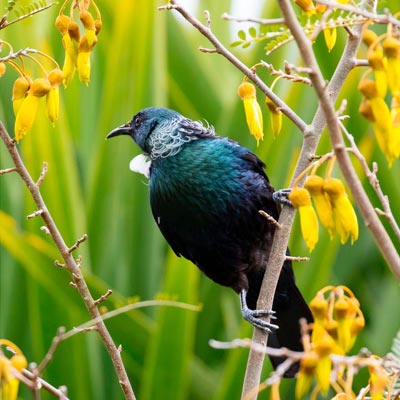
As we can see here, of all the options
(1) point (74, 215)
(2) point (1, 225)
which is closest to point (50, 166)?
(1) point (74, 215)

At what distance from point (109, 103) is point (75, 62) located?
187cm

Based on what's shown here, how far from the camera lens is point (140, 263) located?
11.6 feet

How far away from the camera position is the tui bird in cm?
248

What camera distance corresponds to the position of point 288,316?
2.77 m

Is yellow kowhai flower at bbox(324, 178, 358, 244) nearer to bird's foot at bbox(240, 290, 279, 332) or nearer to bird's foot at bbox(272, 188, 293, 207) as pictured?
bird's foot at bbox(240, 290, 279, 332)

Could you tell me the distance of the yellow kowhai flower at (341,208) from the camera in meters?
1.29

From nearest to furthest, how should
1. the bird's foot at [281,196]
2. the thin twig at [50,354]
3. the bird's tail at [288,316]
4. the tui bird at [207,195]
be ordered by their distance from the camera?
the thin twig at [50,354] < the bird's foot at [281,196] < the tui bird at [207,195] < the bird's tail at [288,316]

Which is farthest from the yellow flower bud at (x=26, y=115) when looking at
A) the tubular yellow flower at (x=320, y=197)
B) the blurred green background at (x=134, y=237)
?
the blurred green background at (x=134, y=237)

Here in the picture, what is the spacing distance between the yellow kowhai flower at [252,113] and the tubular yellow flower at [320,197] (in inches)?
13.2

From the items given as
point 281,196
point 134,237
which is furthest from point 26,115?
point 134,237

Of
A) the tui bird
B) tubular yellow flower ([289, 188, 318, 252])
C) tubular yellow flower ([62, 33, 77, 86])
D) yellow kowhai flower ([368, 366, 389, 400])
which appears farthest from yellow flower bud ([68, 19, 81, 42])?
the tui bird

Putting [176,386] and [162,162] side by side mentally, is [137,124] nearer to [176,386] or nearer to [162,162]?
[162,162]

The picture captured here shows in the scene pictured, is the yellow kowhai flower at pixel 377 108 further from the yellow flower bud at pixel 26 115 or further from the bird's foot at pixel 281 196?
the bird's foot at pixel 281 196

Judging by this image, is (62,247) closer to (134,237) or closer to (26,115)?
Answer: (26,115)
